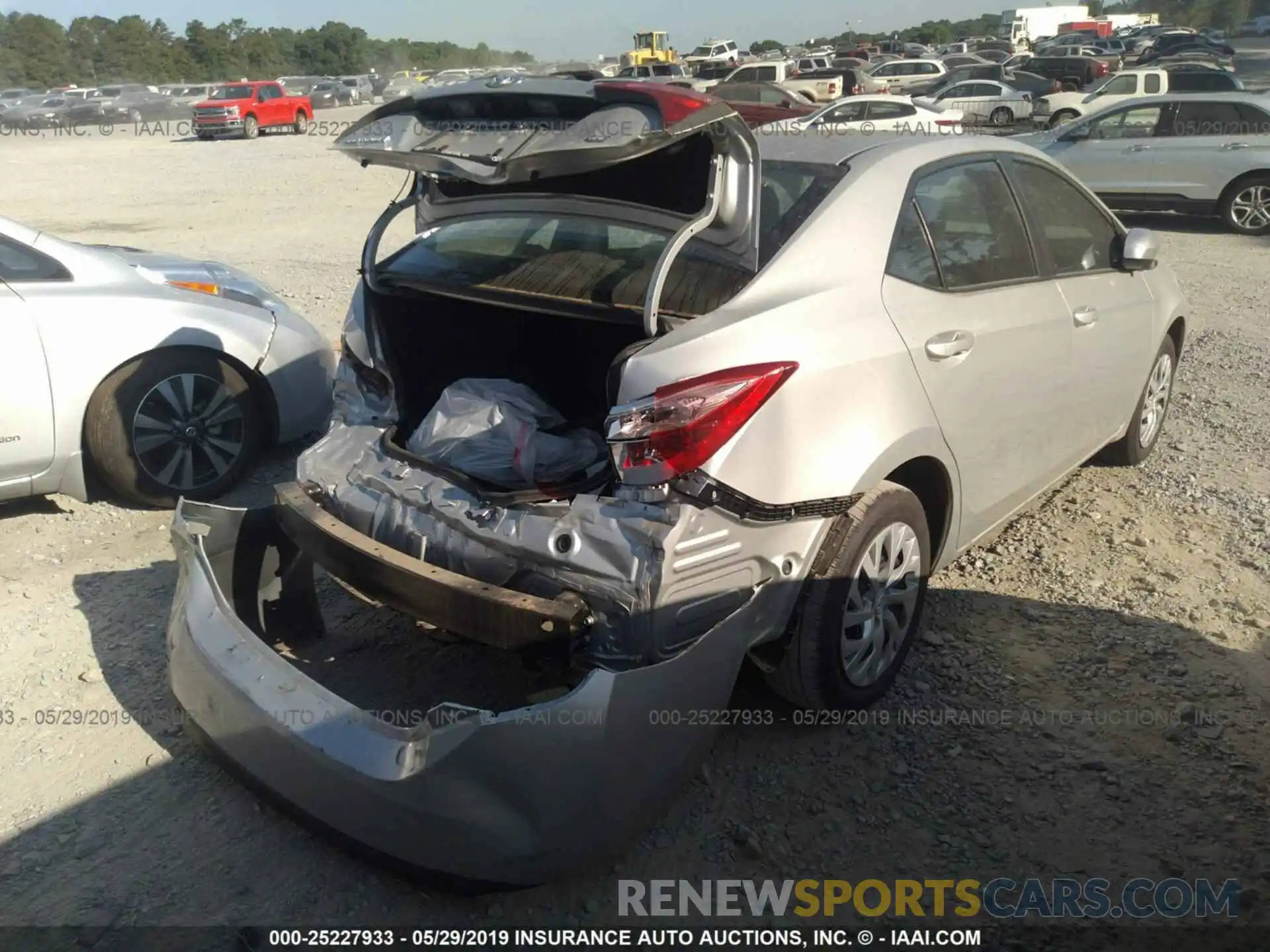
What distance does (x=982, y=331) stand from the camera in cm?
349

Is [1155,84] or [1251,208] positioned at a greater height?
[1155,84]

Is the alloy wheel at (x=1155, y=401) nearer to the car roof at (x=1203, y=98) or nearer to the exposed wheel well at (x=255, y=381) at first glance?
the exposed wheel well at (x=255, y=381)

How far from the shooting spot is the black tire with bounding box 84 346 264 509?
15.5ft

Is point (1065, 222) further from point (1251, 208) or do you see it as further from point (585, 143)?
point (1251, 208)

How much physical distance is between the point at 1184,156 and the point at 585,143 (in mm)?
12261

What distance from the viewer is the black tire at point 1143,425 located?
5.04 m

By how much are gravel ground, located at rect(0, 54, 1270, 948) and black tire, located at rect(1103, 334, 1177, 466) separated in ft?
0.34

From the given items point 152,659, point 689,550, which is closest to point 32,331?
point 152,659

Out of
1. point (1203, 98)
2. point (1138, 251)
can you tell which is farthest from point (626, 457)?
point (1203, 98)

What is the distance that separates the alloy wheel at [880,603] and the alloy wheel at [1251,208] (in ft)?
37.5

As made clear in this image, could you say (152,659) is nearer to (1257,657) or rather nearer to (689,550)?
(689,550)

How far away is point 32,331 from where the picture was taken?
14.8 feet

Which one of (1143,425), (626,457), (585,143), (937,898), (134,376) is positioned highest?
(585,143)

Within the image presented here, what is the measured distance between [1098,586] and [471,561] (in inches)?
102
